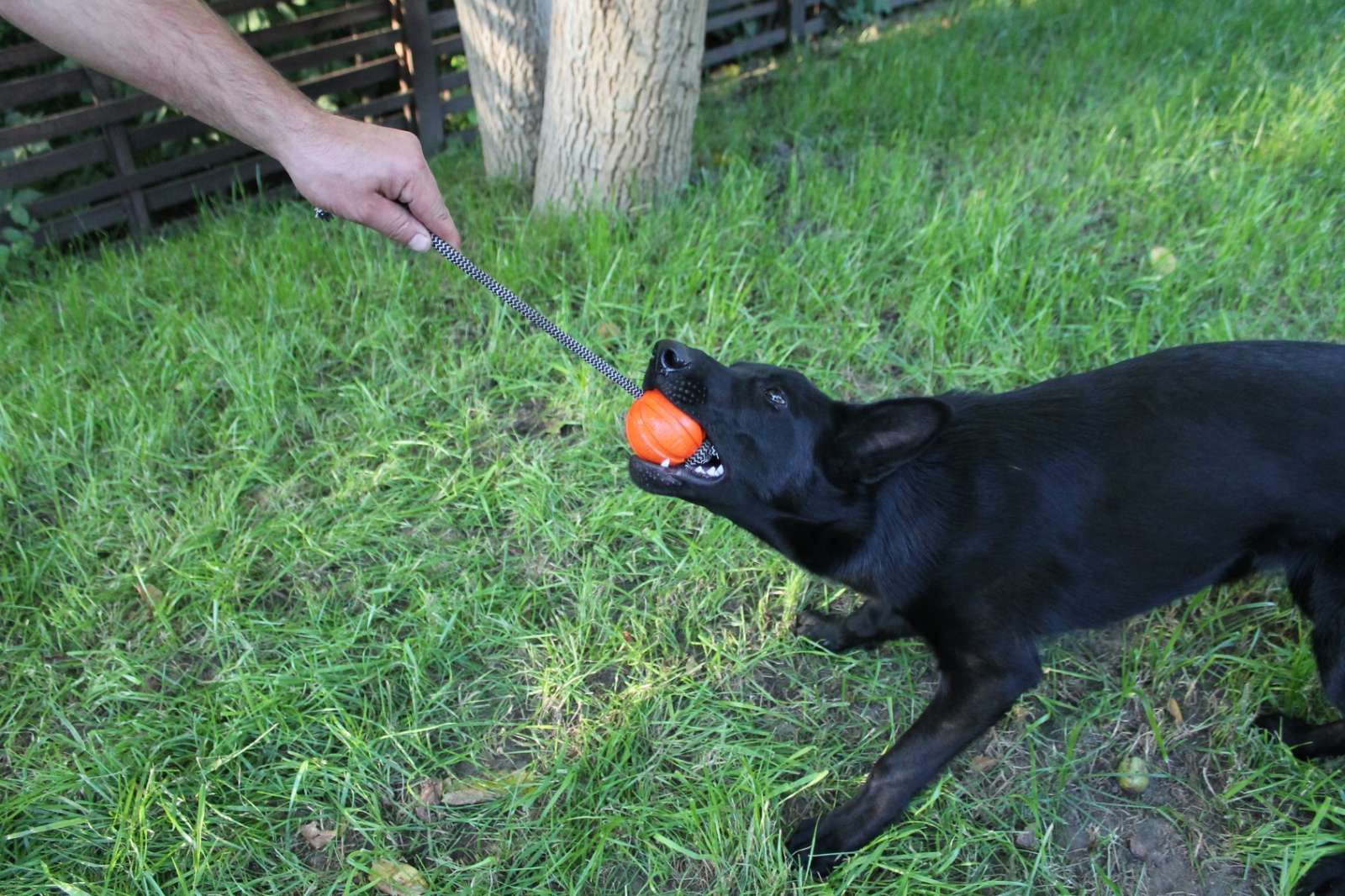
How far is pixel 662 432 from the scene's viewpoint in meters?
2.19

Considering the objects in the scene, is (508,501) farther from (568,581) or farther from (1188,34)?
(1188,34)

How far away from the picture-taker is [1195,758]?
2.47 m

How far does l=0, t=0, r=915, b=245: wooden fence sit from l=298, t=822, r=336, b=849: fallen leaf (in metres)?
3.34

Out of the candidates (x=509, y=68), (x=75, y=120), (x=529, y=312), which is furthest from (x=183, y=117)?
(x=529, y=312)

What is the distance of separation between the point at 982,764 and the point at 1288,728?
0.85m

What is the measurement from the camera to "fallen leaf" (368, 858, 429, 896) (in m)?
2.15

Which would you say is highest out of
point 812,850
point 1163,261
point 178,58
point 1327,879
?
point 178,58

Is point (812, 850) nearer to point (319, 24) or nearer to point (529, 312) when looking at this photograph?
point (529, 312)

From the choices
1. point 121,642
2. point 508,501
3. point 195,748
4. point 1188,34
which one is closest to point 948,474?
point 508,501

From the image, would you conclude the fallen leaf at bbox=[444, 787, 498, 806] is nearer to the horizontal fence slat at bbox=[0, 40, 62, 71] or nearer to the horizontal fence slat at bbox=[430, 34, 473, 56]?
the horizontal fence slat at bbox=[0, 40, 62, 71]

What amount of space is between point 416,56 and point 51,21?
2.91m

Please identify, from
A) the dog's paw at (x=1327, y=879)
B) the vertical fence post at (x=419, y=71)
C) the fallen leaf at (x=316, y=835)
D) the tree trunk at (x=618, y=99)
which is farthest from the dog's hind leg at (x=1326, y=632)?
the vertical fence post at (x=419, y=71)

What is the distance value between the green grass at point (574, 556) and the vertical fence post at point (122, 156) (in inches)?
8.8

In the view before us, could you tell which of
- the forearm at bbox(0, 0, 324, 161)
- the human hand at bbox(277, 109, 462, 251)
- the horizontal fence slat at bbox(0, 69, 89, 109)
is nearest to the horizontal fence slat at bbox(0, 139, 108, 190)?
the horizontal fence slat at bbox(0, 69, 89, 109)
